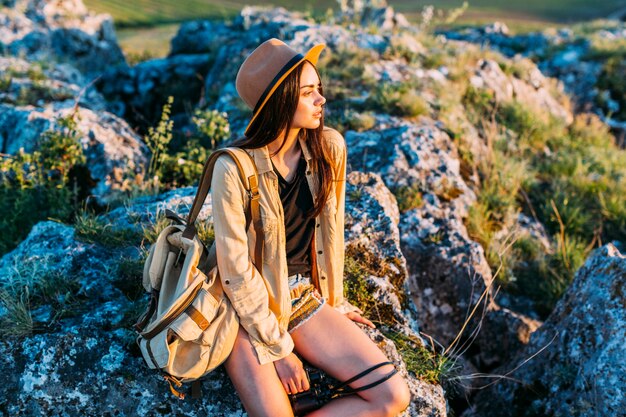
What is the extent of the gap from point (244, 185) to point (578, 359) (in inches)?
120

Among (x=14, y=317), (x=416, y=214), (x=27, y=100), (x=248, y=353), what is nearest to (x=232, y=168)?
(x=248, y=353)

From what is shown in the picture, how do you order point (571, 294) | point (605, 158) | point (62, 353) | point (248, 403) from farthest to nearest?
point (605, 158)
point (571, 294)
point (62, 353)
point (248, 403)

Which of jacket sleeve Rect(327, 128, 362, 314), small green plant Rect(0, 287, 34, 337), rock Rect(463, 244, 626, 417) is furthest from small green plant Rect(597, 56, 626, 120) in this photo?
small green plant Rect(0, 287, 34, 337)

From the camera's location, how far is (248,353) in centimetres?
329

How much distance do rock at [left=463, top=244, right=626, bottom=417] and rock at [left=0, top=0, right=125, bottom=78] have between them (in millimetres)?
10663

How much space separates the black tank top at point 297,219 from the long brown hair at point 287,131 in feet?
0.24

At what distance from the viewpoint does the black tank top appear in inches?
147

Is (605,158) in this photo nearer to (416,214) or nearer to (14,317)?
(416,214)

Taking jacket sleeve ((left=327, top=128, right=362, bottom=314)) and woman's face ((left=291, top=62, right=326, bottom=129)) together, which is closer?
woman's face ((left=291, top=62, right=326, bottom=129))

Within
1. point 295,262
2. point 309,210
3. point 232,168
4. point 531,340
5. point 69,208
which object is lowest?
point 531,340

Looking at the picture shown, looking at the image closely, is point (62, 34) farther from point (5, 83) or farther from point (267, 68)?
point (267, 68)

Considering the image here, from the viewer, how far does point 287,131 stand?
3.64 meters

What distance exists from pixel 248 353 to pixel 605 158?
7.14 m

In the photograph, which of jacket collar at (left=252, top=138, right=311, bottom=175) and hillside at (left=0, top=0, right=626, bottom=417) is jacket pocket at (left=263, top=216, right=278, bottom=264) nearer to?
jacket collar at (left=252, top=138, right=311, bottom=175)
